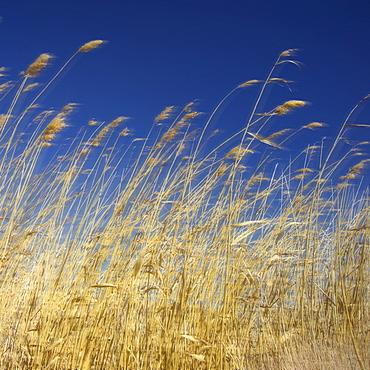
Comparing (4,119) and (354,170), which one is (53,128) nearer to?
(4,119)

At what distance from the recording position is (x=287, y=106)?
1.89 m

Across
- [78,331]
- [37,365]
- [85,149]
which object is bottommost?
[37,365]

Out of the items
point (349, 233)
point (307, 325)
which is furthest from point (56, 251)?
point (349, 233)

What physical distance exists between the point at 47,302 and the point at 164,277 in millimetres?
598

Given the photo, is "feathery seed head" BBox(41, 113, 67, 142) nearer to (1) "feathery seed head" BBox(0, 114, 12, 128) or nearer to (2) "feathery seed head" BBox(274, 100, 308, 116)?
(1) "feathery seed head" BBox(0, 114, 12, 128)

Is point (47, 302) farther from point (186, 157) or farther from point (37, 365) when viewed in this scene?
point (186, 157)

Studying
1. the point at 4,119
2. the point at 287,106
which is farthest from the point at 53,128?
the point at 287,106

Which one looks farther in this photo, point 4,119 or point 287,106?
point 4,119

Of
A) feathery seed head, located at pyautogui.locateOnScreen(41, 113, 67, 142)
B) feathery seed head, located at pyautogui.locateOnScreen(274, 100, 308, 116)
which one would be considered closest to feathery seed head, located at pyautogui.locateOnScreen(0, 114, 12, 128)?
feathery seed head, located at pyautogui.locateOnScreen(41, 113, 67, 142)

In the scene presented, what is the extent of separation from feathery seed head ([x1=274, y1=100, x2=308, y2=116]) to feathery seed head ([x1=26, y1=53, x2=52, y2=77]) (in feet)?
4.83

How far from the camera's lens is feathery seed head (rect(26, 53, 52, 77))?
2.41 metres

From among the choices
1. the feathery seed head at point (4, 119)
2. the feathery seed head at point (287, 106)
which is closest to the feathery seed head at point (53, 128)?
the feathery seed head at point (4, 119)

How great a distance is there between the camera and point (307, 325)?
7.54 ft

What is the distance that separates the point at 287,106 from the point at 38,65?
158 cm
